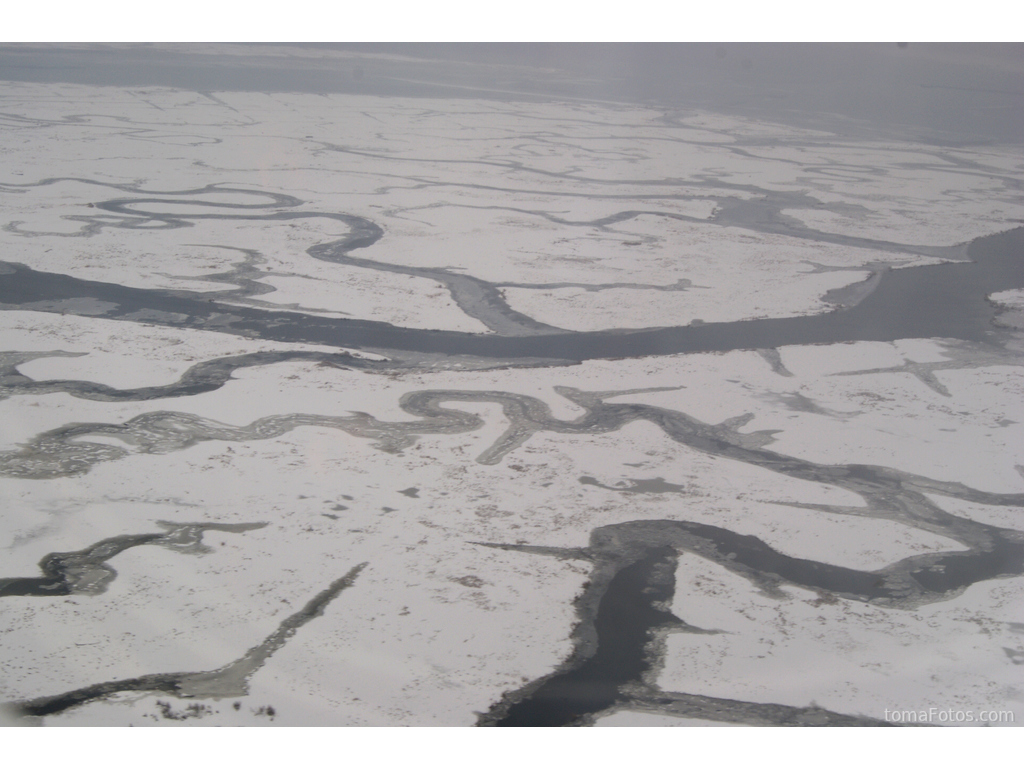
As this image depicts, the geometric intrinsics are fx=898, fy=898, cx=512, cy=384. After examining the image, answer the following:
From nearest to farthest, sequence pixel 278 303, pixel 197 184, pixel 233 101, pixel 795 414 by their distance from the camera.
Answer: pixel 795 414
pixel 278 303
pixel 197 184
pixel 233 101

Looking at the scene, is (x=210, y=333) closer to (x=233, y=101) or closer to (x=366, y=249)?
(x=366, y=249)

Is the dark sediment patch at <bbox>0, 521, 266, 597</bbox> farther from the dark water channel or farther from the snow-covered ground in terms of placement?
the dark water channel

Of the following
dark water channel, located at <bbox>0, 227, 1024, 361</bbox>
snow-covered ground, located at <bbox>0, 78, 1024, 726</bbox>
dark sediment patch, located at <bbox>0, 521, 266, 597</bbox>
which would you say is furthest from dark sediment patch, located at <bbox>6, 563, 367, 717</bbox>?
dark water channel, located at <bbox>0, 227, 1024, 361</bbox>

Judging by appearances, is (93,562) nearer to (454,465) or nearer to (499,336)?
(454,465)

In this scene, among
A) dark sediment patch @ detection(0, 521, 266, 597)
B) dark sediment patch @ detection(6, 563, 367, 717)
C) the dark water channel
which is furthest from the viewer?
the dark water channel

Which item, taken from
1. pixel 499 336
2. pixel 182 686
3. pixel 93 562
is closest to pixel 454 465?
pixel 93 562

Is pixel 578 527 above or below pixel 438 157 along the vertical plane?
below

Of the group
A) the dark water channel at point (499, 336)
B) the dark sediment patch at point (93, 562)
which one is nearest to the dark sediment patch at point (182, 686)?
the dark sediment patch at point (93, 562)

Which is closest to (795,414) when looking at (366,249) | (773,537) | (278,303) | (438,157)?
(773,537)
